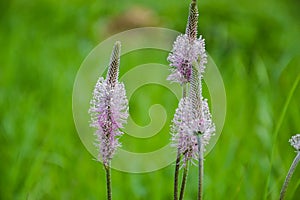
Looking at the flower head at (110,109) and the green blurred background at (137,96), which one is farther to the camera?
the green blurred background at (137,96)

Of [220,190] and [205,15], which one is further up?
[205,15]

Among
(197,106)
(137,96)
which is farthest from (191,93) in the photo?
(137,96)

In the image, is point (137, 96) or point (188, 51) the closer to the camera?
point (188, 51)

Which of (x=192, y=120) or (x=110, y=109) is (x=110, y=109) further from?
(x=192, y=120)

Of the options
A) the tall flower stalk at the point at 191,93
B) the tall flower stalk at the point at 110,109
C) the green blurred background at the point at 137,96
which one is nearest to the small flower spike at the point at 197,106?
the tall flower stalk at the point at 191,93

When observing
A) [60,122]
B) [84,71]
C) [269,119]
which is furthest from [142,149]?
[84,71]

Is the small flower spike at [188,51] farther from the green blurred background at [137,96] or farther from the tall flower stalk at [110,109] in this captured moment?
the green blurred background at [137,96]

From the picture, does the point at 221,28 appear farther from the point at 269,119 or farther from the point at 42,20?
the point at 269,119
